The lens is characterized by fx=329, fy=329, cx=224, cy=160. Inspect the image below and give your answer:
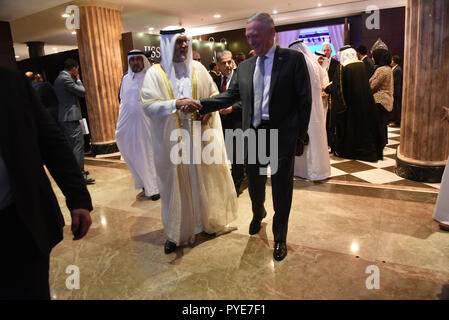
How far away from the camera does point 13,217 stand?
3.49 ft

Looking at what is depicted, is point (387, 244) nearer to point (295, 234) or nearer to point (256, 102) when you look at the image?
point (295, 234)

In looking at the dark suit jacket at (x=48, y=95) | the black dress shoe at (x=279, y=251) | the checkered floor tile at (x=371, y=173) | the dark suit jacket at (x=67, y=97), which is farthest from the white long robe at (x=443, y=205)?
the dark suit jacket at (x=48, y=95)

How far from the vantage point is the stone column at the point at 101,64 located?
6465 millimetres

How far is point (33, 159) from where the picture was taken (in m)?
1.07

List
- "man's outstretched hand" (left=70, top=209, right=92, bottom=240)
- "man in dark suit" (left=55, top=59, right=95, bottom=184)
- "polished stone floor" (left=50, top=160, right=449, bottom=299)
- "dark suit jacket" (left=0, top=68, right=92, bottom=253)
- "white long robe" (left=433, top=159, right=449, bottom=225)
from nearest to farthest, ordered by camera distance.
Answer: "dark suit jacket" (left=0, top=68, right=92, bottom=253), "man's outstretched hand" (left=70, top=209, right=92, bottom=240), "polished stone floor" (left=50, top=160, right=449, bottom=299), "white long robe" (left=433, top=159, right=449, bottom=225), "man in dark suit" (left=55, top=59, right=95, bottom=184)

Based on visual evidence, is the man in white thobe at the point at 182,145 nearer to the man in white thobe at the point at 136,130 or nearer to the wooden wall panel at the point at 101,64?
the man in white thobe at the point at 136,130

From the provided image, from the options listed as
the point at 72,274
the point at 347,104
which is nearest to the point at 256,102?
the point at 72,274

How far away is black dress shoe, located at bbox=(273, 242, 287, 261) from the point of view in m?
2.33

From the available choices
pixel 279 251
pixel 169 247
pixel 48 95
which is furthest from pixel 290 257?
pixel 48 95

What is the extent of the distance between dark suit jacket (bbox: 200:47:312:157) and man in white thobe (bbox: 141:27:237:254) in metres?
0.41

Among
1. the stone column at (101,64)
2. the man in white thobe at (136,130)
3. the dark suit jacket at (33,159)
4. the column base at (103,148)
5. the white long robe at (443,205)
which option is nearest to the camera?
the dark suit jacket at (33,159)

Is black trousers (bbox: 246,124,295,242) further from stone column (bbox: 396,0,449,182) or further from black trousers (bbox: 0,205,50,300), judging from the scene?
stone column (bbox: 396,0,449,182)

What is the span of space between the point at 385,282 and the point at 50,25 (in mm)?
10655

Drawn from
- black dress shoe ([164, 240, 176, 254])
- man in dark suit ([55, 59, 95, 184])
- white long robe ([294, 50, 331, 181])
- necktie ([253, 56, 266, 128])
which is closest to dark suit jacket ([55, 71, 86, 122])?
man in dark suit ([55, 59, 95, 184])
